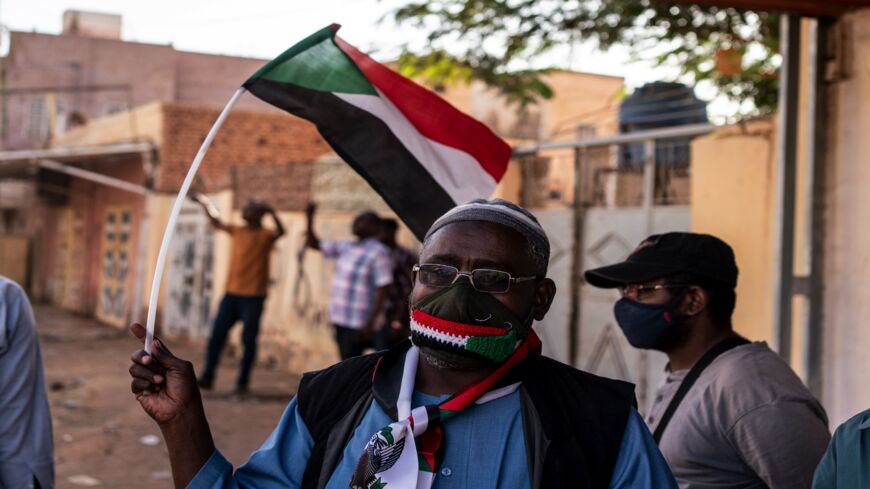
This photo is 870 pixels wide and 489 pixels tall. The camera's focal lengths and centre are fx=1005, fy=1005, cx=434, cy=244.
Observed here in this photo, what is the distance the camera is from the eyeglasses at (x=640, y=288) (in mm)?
3055

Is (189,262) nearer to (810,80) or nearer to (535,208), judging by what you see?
(535,208)

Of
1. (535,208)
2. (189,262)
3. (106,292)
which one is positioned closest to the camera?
(535,208)

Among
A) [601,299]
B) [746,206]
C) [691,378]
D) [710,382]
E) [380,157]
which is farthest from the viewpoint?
Result: [601,299]

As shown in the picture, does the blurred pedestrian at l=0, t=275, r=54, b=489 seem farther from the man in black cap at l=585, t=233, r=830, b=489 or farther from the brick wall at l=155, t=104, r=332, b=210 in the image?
the brick wall at l=155, t=104, r=332, b=210

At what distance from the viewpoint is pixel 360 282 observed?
831cm

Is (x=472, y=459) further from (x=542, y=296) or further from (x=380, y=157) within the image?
(x=380, y=157)

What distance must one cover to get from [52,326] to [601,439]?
18400 mm

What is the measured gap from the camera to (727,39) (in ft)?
26.4

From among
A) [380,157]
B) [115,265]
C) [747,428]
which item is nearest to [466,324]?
[747,428]

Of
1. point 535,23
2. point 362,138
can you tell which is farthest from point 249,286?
point 362,138

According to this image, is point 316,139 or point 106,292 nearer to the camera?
point 316,139

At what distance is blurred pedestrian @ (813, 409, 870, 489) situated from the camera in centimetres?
203

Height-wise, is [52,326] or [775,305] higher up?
[775,305]

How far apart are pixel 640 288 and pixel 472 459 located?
48.9 inches
